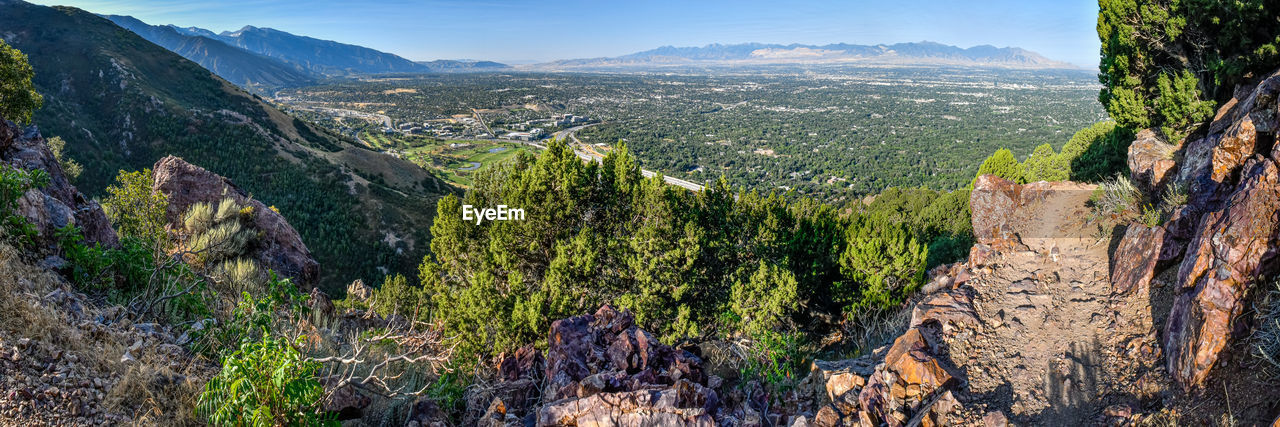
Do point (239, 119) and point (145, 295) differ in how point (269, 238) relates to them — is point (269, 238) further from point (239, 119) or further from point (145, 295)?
point (239, 119)

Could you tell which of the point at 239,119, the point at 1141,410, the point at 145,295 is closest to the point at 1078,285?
the point at 1141,410

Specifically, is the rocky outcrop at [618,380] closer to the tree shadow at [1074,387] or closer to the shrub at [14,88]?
the tree shadow at [1074,387]

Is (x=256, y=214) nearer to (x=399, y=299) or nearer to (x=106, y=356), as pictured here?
(x=399, y=299)

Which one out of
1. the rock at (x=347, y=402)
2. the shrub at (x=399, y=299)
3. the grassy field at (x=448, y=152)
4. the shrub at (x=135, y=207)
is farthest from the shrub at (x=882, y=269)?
the grassy field at (x=448, y=152)

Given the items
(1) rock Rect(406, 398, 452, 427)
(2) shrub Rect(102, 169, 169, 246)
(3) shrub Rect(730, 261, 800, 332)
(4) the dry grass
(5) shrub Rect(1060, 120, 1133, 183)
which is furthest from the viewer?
(5) shrub Rect(1060, 120, 1133, 183)

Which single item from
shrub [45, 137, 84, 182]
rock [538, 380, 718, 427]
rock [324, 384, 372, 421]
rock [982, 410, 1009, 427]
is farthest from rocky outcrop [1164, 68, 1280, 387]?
shrub [45, 137, 84, 182]

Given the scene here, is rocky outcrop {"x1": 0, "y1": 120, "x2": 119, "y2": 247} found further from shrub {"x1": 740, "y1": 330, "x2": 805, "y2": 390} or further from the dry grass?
shrub {"x1": 740, "y1": 330, "x2": 805, "y2": 390}

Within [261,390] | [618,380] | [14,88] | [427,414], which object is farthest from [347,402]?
[14,88]
